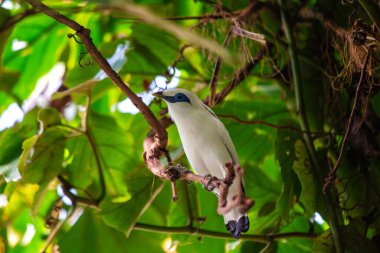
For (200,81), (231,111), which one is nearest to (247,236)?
(231,111)

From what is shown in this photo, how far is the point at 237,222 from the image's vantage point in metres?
0.90

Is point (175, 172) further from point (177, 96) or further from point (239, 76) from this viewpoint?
point (239, 76)

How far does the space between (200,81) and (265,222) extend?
44 centimetres

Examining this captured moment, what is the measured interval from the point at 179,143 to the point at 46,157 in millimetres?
347

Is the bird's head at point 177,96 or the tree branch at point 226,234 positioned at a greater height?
the bird's head at point 177,96

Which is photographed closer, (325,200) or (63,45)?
(325,200)

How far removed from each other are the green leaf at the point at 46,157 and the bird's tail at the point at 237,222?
1.98ft

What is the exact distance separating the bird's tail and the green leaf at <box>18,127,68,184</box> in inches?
23.8

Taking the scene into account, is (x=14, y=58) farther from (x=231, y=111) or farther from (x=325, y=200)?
(x=325, y=200)

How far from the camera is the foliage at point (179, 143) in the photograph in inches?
48.4

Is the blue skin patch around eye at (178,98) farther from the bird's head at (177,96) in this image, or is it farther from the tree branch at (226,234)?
the tree branch at (226,234)

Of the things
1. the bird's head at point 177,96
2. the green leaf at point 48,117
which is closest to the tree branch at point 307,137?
the bird's head at point 177,96

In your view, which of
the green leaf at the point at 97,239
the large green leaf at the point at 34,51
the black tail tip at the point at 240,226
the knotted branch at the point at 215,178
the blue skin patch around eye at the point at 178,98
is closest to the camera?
the knotted branch at the point at 215,178

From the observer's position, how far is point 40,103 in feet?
5.04
